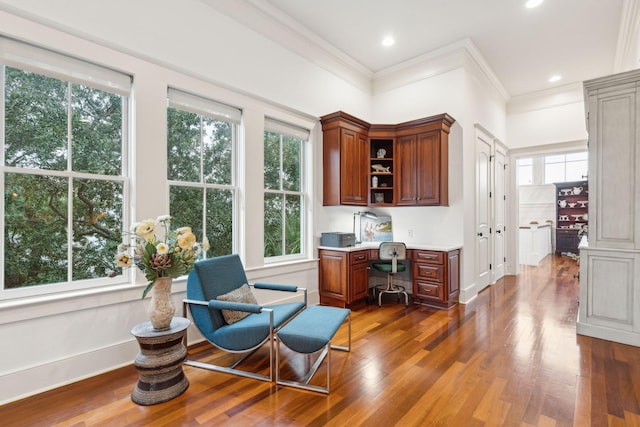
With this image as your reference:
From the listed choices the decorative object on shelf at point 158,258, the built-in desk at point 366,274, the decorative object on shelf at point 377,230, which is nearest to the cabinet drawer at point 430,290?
the built-in desk at point 366,274

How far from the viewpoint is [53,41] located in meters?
2.17

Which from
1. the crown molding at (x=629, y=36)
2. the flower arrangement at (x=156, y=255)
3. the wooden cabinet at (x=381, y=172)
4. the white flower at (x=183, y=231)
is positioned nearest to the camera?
the flower arrangement at (x=156, y=255)

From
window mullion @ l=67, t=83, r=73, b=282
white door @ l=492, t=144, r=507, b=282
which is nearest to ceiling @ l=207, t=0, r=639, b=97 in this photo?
white door @ l=492, t=144, r=507, b=282

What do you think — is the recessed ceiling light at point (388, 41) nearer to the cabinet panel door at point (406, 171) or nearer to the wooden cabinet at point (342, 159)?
the wooden cabinet at point (342, 159)

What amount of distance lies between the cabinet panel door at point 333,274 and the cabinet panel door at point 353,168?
2.52 ft

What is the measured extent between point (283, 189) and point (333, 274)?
4.33ft

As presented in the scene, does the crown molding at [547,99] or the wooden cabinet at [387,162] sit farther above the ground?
the crown molding at [547,99]

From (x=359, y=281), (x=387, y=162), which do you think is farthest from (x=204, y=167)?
(x=387, y=162)

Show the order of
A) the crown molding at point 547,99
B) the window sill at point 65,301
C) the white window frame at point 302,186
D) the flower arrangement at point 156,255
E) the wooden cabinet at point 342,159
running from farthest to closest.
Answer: the crown molding at point 547,99 < the wooden cabinet at point 342,159 < the white window frame at point 302,186 < the flower arrangement at point 156,255 < the window sill at point 65,301

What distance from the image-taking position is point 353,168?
174 inches

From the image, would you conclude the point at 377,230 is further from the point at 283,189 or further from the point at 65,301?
the point at 65,301

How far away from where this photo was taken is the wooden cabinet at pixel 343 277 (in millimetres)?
4004

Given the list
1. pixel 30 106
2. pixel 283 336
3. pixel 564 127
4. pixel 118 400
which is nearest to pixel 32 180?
pixel 30 106

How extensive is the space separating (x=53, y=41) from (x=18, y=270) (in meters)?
1.64
